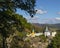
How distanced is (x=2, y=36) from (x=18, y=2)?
10.0 feet

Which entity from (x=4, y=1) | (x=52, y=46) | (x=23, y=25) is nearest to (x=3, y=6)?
(x=4, y=1)

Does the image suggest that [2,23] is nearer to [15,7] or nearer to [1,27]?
[1,27]

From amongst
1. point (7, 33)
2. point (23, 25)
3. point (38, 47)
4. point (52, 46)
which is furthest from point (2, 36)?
point (38, 47)

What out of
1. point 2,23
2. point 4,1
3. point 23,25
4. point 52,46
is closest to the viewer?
point 4,1

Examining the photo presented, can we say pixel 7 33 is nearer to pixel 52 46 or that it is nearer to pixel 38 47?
pixel 52 46

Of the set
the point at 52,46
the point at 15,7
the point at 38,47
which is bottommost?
the point at 38,47

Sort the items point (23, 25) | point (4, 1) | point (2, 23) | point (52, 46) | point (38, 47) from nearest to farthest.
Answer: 1. point (4, 1)
2. point (2, 23)
3. point (23, 25)
4. point (52, 46)
5. point (38, 47)

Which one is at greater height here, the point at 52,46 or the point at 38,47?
the point at 52,46

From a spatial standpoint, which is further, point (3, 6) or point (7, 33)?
point (7, 33)

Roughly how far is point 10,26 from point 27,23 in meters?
1.08

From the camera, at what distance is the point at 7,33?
46.0 feet

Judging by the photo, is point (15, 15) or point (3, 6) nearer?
point (3, 6)

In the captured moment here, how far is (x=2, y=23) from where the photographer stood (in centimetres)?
1302

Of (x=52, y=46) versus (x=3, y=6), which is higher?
(x=3, y=6)
